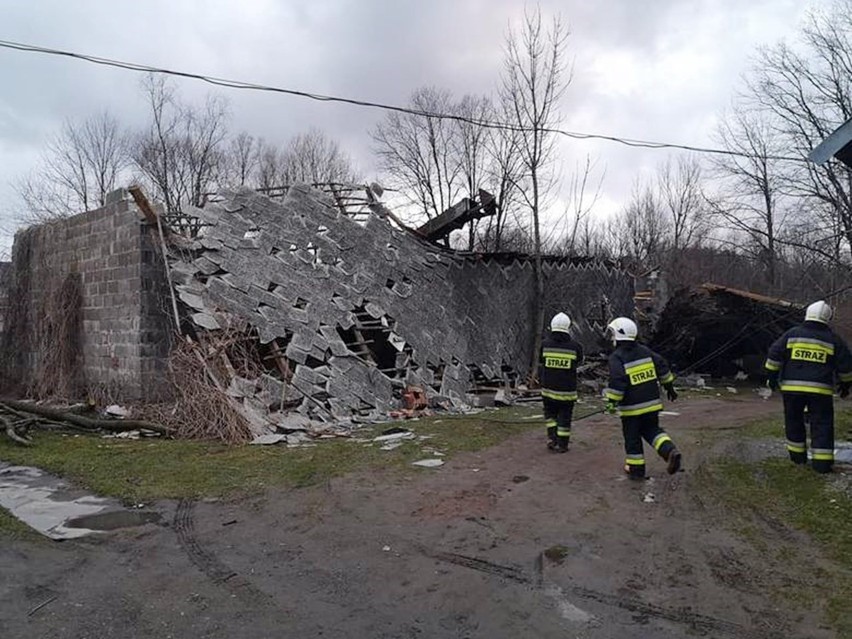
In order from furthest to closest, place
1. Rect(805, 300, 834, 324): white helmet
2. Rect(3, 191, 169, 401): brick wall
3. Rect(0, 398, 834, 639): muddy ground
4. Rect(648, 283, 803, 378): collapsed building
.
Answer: Rect(648, 283, 803, 378): collapsed building < Rect(3, 191, 169, 401): brick wall < Rect(805, 300, 834, 324): white helmet < Rect(0, 398, 834, 639): muddy ground

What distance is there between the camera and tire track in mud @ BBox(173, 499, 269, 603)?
4129mm

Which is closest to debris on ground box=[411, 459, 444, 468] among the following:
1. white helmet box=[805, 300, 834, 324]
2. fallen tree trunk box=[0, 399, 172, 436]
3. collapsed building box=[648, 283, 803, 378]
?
fallen tree trunk box=[0, 399, 172, 436]

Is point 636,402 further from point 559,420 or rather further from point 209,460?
point 209,460

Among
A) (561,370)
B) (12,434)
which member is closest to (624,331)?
(561,370)

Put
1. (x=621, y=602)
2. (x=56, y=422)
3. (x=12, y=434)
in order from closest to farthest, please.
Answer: (x=621, y=602)
(x=12, y=434)
(x=56, y=422)

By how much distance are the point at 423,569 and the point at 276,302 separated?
7191 mm

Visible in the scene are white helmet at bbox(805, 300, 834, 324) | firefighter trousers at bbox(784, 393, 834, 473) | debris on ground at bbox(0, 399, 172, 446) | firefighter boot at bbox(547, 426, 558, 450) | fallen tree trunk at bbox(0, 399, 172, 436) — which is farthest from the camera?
fallen tree trunk at bbox(0, 399, 172, 436)

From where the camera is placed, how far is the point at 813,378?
21.9 ft

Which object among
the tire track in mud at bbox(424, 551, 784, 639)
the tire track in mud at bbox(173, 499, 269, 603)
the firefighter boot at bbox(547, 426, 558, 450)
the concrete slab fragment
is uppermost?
the firefighter boot at bbox(547, 426, 558, 450)

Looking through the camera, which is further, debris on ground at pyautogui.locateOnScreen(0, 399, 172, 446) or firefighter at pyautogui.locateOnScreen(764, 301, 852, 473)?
debris on ground at pyautogui.locateOnScreen(0, 399, 172, 446)

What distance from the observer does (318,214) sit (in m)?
12.1

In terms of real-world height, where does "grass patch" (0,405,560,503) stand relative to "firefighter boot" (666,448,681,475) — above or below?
below

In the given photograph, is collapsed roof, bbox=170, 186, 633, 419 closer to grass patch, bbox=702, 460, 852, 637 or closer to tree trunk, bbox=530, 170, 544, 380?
tree trunk, bbox=530, 170, 544, 380

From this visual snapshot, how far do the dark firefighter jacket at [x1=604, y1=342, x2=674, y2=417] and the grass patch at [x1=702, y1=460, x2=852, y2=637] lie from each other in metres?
0.97
